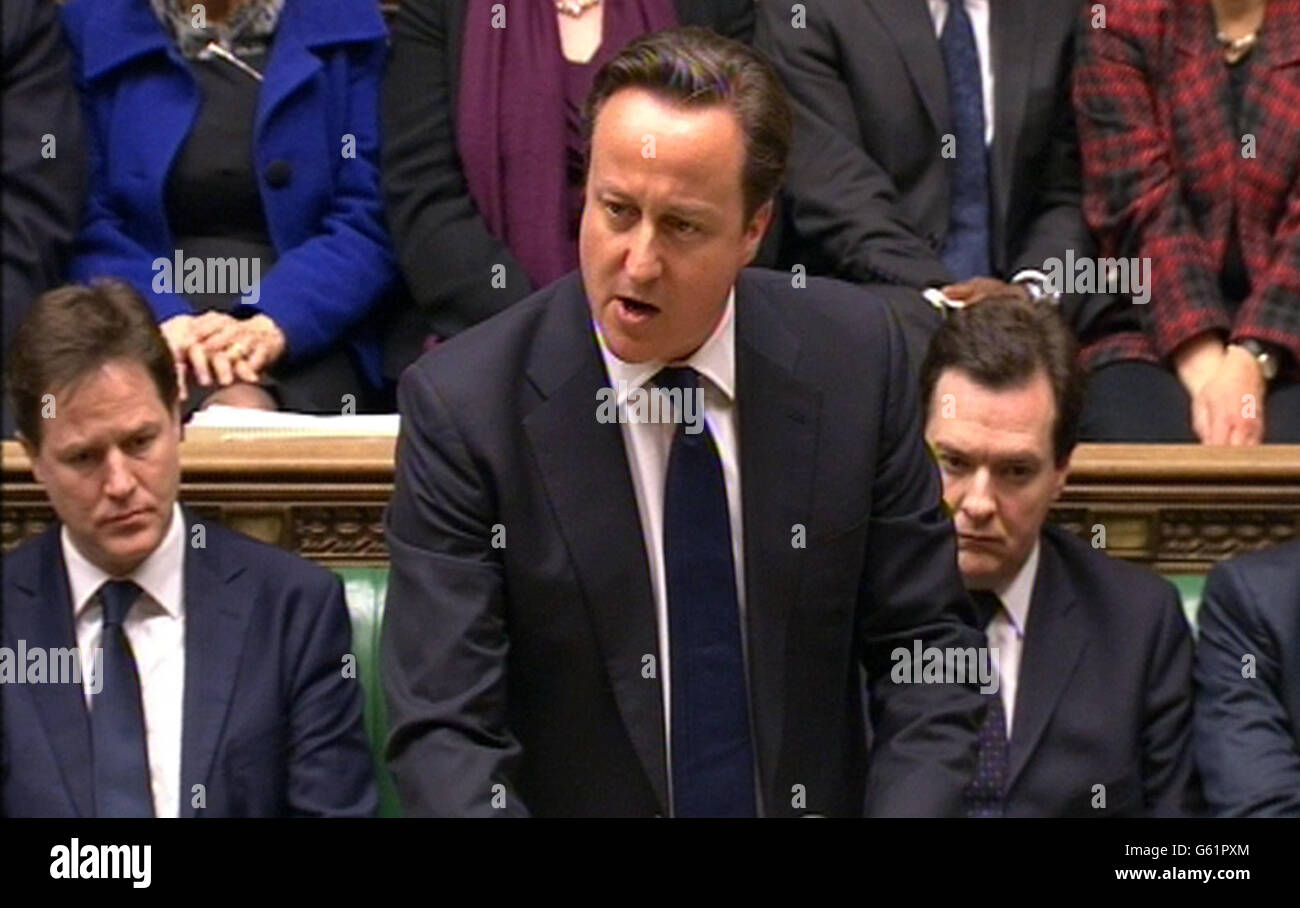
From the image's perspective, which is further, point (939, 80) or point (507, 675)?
point (939, 80)

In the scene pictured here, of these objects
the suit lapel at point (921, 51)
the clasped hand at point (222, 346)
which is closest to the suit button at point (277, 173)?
the clasped hand at point (222, 346)

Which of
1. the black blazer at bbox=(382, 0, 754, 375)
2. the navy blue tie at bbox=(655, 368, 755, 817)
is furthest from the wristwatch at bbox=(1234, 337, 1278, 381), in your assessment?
the navy blue tie at bbox=(655, 368, 755, 817)

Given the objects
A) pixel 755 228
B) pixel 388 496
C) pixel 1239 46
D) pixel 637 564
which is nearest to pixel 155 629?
pixel 388 496

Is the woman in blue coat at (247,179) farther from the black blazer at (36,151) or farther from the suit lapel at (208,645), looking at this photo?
the suit lapel at (208,645)

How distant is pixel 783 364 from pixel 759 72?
7.1 inches

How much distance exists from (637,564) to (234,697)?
37cm

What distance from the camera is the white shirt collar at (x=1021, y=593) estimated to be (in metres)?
2.00

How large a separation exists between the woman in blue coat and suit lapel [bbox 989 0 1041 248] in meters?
0.57

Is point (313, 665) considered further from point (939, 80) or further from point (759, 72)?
point (939, 80)

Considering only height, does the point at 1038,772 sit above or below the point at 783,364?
below

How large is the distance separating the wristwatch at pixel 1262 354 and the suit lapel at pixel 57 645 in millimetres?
1086

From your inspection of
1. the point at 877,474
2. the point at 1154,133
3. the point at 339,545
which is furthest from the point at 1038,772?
the point at 1154,133

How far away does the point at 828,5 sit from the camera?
2539 millimetres

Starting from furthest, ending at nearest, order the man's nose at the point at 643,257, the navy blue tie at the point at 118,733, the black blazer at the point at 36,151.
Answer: the black blazer at the point at 36,151, the navy blue tie at the point at 118,733, the man's nose at the point at 643,257
